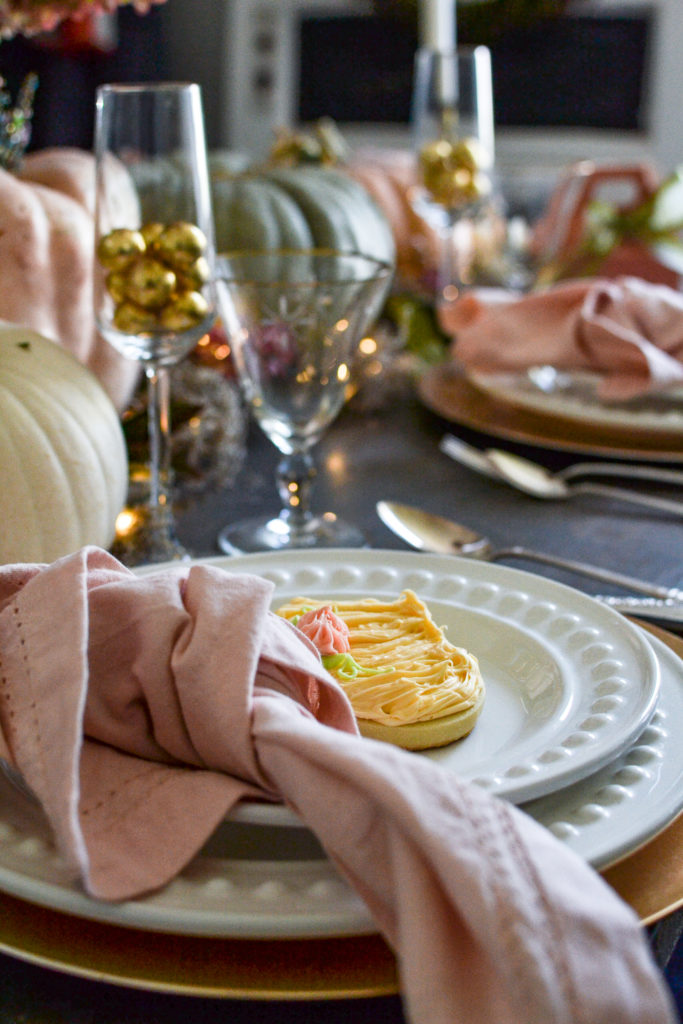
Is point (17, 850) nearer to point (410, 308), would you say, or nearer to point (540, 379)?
point (540, 379)

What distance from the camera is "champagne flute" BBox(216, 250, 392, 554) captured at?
74 cm

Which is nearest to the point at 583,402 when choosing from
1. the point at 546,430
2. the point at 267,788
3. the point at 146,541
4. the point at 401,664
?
the point at 546,430

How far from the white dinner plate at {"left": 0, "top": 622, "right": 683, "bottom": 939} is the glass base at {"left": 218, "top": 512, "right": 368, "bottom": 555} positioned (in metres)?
0.36

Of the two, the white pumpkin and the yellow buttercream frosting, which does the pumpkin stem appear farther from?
the yellow buttercream frosting

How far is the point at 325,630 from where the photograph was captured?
19.3 inches

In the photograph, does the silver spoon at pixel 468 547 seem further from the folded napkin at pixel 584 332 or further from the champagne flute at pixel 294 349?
the folded napkin at pixel 584 332

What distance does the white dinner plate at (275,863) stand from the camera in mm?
332

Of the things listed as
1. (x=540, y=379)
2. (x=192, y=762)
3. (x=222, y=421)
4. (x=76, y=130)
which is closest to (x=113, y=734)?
(x=192, y=762)

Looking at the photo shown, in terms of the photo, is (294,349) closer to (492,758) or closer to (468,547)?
(468,547)

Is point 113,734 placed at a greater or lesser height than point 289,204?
lesser

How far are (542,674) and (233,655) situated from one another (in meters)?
0.19

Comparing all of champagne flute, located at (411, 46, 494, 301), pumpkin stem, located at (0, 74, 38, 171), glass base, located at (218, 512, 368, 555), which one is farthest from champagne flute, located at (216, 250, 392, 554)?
champagne flute, located at (411, 46, 494, 301)

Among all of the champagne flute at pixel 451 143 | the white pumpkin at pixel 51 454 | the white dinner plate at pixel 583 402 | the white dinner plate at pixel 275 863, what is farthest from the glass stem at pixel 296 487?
the champagne flute at pixel 451 143

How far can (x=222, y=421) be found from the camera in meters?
0.93
